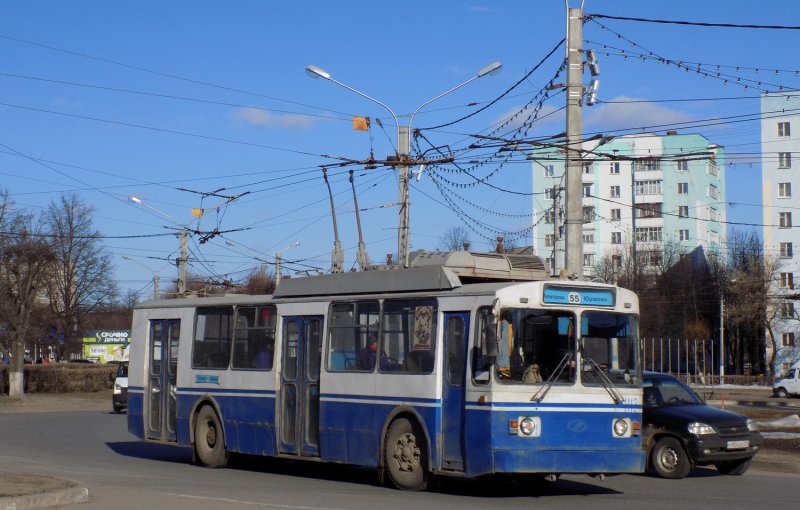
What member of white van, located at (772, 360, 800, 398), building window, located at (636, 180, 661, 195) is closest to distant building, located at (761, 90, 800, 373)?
building window, located at (636, 180, 661, 195)

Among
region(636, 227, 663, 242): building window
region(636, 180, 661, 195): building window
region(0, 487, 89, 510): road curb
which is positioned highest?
region(636, 180, 661, 195): building window

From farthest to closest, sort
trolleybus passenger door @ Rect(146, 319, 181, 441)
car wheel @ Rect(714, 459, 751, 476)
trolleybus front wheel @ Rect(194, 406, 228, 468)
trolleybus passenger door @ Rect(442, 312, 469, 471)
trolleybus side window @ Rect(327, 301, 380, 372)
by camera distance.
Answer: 1. trolleybus passenger door @ Rect(146, 319, 181, 441)
2. trolleybus front wheel @ Rect(194, 406, 228, 468)
3. car wheel @ Rect(714, 459, 751, 476)
4. trolleybus side window @ Rect(327, 301, 380, 372)
5. trolleybus passenger door @ Rect(442, 312, 469, 471)

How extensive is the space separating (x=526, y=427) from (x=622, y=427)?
1347 millimetres

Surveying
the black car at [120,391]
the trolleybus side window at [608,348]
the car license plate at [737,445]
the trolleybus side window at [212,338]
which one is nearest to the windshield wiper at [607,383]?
the trolleybus side window at [608,348]

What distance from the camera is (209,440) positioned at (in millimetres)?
17875

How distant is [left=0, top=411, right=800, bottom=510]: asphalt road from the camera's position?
12.6 meters

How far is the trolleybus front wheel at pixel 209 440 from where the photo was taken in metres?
17.5

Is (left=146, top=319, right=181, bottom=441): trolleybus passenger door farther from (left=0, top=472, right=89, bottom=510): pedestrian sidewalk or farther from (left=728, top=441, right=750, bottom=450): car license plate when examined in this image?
(left=728, top=441, right=750, bottom=450): car license plate

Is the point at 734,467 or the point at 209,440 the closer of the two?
the point at 734,467

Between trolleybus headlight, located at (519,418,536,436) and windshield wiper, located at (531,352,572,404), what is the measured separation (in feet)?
0.85

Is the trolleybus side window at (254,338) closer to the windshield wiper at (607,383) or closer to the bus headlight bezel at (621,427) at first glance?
the windshield wiper at (607,383)

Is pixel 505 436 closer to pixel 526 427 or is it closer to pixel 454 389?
pixel 526 427

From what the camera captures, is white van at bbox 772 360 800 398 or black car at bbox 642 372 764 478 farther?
white van at bbox 772 360 800 398

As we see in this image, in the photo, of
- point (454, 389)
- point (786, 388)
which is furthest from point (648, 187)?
point (454, 389)
